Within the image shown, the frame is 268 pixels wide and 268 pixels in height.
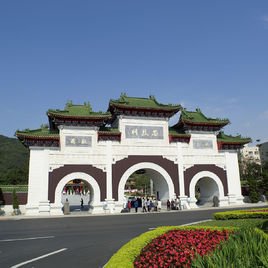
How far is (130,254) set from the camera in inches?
227

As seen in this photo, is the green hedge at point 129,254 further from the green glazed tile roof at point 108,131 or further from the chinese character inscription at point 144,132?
the chinese character inscription at point 144,132

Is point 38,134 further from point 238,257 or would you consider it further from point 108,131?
point 238,257

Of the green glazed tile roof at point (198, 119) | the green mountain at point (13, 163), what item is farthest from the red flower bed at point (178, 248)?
the green mountain at point (13, 163)

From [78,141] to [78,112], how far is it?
9.78 feet

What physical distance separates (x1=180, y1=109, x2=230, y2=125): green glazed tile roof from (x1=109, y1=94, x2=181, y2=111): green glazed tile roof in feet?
4.76

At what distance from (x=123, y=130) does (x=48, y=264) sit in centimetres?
1984

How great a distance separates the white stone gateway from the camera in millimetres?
24406

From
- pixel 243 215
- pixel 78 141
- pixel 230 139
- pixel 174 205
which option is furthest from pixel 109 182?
pixel 230 139

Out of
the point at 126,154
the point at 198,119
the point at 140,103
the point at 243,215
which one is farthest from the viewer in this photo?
the point at 198,119

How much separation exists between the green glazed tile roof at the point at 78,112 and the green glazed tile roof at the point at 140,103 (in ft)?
5.39

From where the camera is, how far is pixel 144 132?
90.1 ft

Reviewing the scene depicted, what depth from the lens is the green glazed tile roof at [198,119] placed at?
1141 inches

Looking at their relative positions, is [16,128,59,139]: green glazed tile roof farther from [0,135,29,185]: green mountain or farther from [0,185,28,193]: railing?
[0,135,29,185]: green mountain

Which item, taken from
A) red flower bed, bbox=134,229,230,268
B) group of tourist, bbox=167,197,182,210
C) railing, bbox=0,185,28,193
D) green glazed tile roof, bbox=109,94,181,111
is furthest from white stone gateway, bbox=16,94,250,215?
red flower bed, bbox=134,229,230,268
